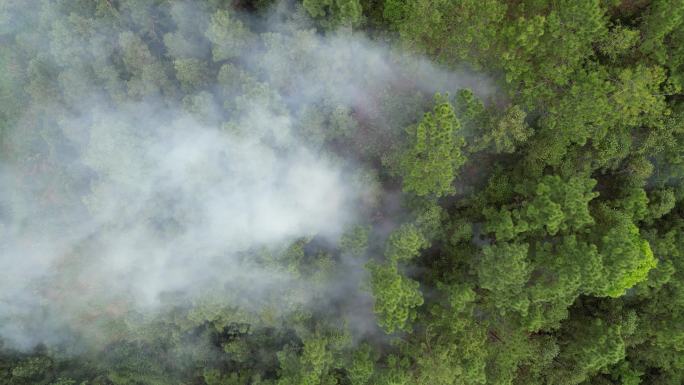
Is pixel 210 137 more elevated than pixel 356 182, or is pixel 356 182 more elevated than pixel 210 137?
pixel 210 137

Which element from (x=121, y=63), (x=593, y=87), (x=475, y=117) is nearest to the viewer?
(x=593, y=87)

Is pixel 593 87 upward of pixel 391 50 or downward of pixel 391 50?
downward

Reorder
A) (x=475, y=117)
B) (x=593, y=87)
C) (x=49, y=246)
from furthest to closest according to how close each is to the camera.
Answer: (x=49, y=246), (x=475, y=117), (x=593, y=87)

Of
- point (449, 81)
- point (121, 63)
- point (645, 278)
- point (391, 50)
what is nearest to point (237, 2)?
point (121, 63)

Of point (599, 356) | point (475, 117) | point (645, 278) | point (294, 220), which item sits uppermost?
point (475, 117)

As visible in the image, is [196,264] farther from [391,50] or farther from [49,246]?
[391,50]
